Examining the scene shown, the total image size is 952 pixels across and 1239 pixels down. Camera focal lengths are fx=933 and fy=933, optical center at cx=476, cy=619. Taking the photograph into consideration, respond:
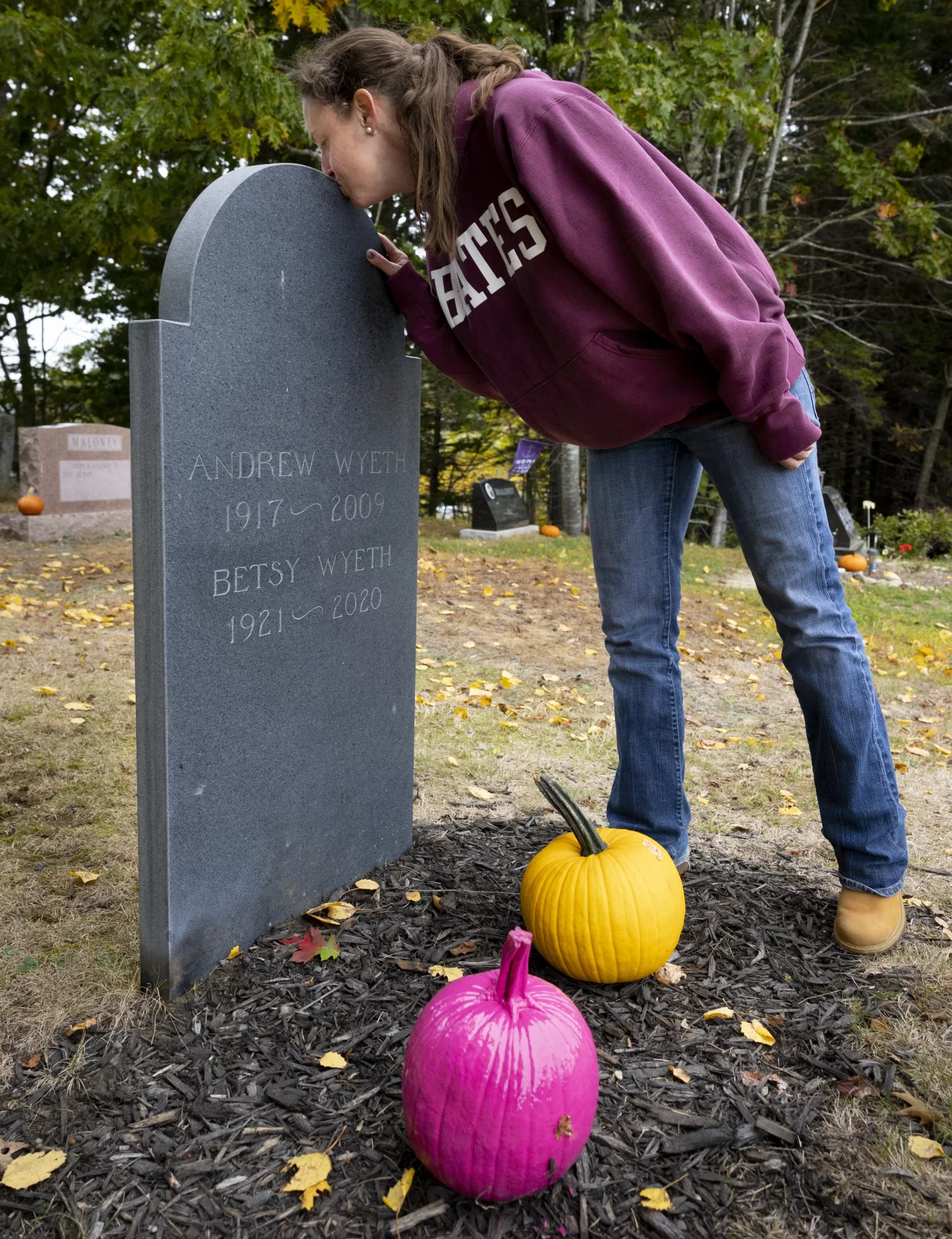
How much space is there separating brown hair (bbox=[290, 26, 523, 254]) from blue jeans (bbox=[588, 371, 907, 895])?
79 centimetres

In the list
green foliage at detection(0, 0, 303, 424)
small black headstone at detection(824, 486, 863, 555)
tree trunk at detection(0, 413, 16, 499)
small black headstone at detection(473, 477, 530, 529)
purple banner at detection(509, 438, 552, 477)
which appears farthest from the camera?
tree trunk at detection(0, 413, 16, 499)

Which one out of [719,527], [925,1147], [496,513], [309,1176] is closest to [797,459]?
[925,1147]

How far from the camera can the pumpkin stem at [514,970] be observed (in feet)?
5.11

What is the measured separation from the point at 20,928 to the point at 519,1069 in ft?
5.26

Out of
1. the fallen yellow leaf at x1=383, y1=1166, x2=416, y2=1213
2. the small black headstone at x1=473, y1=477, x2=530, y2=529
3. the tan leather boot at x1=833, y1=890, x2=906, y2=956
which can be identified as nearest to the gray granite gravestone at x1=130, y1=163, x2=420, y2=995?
the fallen yellow leaf at x1=383, y1=1166, x2=416, y2=1213

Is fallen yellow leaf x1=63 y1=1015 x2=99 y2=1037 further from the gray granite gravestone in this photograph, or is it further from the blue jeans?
the blue jeans

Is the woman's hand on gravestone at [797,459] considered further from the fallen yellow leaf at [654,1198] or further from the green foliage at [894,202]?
the green foliage at [894,202]

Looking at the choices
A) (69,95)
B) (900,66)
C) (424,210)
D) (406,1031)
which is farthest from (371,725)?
(900,66)

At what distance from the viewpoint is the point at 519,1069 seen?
5.06ft

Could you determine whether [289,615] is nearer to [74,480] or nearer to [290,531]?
[290,531]

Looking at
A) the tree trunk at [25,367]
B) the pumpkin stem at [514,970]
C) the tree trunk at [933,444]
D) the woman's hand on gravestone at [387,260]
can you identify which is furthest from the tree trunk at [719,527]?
the pumpkin stem at [514,970]

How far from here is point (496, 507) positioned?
483 inches

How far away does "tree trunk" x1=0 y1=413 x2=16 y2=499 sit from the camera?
13.0 metres

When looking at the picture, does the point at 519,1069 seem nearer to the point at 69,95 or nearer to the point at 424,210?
the point at 424,210
